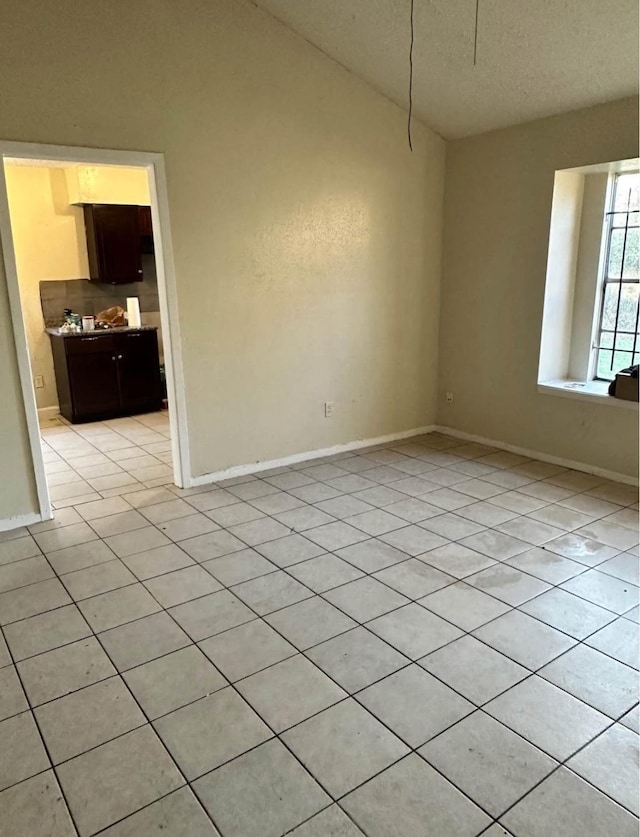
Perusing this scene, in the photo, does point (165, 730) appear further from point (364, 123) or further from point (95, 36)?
point (364, 123)

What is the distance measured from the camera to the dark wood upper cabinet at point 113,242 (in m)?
5.78

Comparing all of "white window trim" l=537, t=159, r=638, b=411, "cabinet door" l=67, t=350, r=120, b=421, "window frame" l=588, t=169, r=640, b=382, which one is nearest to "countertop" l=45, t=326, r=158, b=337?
"cabinet door" l=67, t=350, r=120, b=421

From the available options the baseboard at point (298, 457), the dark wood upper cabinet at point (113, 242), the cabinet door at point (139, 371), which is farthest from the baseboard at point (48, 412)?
the baseboard at point (298, 457)

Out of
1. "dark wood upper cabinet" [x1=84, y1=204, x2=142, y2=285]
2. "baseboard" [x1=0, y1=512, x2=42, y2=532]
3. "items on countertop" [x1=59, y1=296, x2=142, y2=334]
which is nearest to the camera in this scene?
"baseboard" [x1=0, y1=512, x2=42, y2=532]

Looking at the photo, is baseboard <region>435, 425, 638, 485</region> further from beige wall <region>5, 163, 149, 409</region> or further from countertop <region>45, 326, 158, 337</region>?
beige wall <region>5, 163, 149, 409</region>

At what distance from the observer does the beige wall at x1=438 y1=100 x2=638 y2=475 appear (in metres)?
3.94

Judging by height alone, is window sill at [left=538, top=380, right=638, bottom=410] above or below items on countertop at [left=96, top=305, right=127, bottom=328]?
below

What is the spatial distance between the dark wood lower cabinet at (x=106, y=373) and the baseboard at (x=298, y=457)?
213cm

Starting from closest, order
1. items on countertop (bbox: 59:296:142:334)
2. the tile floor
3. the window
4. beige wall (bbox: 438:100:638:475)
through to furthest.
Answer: the tile floor, beige wall (bbox: 438:100:638:475), the window, items on countertop (bbox: 59:296:142:334)

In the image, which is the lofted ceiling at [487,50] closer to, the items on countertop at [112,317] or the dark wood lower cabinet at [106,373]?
the dark wood lower cabinet at [106,373]

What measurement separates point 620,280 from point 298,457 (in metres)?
2.59

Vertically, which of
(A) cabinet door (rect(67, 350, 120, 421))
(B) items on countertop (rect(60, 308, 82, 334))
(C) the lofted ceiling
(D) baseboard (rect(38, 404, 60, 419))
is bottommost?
(D) baseboard (rect(38, 404, 60, 419))

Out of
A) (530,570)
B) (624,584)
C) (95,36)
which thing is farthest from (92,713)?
(95,36)

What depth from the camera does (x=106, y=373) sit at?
5.71m
